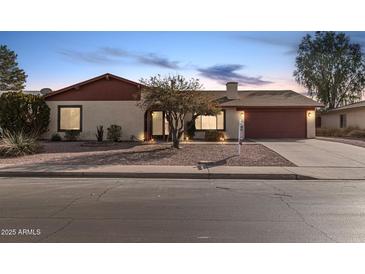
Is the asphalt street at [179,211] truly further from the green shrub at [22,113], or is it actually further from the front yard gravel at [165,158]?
the green shrub at [22,113]

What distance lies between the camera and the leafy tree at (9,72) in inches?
2110

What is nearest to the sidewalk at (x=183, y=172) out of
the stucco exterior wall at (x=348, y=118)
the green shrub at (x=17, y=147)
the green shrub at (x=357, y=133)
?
the green shrub at (x=17, y=147)

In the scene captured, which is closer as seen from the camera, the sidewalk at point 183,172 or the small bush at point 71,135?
the sidewalk at point 183,172

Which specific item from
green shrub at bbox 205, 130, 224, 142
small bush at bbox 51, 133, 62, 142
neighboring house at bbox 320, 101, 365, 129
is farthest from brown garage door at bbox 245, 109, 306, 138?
small bush at bbox 51, 133, 62, 142

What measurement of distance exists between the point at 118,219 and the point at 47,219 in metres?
1.20

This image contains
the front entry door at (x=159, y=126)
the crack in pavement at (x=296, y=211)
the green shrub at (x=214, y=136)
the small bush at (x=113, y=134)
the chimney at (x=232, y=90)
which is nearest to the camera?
the crack in pavement at (x=296, y=211)

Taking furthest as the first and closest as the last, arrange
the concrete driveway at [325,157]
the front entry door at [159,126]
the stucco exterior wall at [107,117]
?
the front entry door at [159,126] → the stucco exterior wall at [107,117] → the concrete driveway at [325,157]

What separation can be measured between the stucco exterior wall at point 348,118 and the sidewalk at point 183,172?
21424 mm

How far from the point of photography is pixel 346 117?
36.0 meters

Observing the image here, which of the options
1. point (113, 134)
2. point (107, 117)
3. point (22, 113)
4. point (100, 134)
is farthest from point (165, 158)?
point (22, 113)

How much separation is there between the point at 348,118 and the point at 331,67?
1344 centimetres

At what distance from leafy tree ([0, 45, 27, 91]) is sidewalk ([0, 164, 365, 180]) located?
151 ft

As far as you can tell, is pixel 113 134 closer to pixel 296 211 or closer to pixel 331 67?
pixel 296 211

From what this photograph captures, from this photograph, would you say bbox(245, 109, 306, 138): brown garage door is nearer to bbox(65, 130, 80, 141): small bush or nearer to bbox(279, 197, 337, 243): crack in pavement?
bbox(65, 130, 80, 141): small bush
